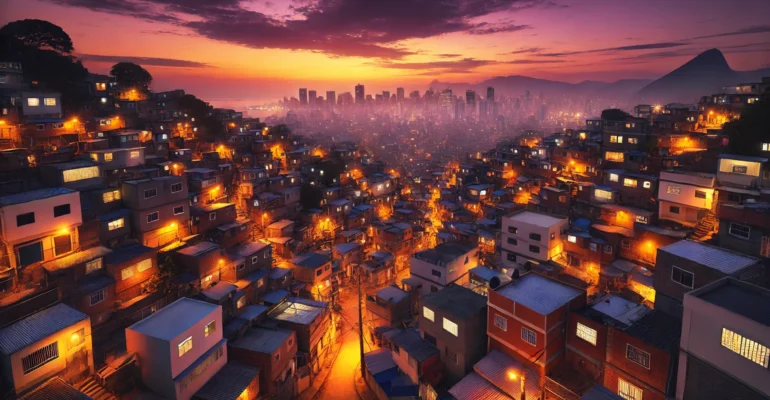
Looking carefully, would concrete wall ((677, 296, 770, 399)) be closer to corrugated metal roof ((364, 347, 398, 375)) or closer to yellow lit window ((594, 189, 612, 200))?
corrugated metal roof ((364, 347, 398, 375))

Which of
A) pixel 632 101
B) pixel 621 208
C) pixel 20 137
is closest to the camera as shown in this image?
pixel 20 137

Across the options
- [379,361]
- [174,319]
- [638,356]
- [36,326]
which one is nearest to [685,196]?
[638,356]

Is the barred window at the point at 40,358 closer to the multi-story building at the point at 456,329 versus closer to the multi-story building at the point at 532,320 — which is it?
the multi-story building at the point at 456,329

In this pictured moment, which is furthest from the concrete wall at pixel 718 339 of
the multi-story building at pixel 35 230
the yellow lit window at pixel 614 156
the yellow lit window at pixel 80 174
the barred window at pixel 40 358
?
the yellow lit window at pixel 614 156

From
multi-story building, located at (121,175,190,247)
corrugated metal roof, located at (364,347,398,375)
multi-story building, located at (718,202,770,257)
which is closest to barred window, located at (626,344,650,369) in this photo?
corrugated metal roof, located at (364,347,398,375)

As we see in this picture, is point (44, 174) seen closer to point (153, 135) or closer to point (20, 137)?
point (20, 137)

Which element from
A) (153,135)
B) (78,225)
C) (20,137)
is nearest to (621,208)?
(78,225)
